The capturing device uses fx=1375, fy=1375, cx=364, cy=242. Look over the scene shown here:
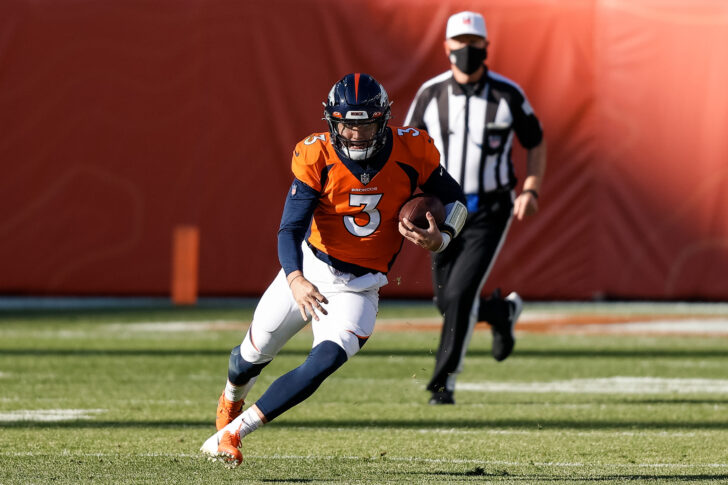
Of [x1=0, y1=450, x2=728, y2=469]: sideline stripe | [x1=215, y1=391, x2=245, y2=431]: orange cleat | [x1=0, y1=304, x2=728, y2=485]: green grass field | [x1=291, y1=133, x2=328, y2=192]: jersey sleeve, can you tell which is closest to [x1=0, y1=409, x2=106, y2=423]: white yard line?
[x1=0, y1=304, x2=728, y2=485]: green grass field

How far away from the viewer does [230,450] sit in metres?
4.81

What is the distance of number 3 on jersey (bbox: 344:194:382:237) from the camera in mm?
5199

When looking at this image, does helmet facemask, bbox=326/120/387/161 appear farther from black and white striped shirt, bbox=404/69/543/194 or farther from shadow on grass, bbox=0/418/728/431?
black and white striped shirt, bbox=404/69/543/194

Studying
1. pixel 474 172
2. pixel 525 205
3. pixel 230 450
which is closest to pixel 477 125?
pixel 474 172

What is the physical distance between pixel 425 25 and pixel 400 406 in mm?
6919

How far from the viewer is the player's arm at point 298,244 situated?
484cm

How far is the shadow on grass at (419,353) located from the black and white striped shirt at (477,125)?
239 cm

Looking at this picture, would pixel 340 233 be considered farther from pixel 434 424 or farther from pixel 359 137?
pixel 434 424

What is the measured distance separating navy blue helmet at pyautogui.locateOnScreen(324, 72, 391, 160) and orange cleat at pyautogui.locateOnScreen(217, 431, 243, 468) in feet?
3.72

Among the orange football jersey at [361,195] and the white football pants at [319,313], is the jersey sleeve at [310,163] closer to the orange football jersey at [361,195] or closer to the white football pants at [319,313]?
the orange football jersey at [361,195]

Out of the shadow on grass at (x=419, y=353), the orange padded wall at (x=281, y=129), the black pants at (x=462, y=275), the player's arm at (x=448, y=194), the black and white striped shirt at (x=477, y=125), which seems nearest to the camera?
the player's arm at (x=448, y=194)

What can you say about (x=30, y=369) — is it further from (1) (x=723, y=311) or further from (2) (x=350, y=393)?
(1) (x=723, y=311)

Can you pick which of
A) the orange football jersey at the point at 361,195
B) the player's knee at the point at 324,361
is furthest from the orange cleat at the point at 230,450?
the orange football jersey at the point at 361,195

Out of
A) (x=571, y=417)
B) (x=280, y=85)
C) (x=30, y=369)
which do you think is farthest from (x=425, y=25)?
(x=571, y=417)
